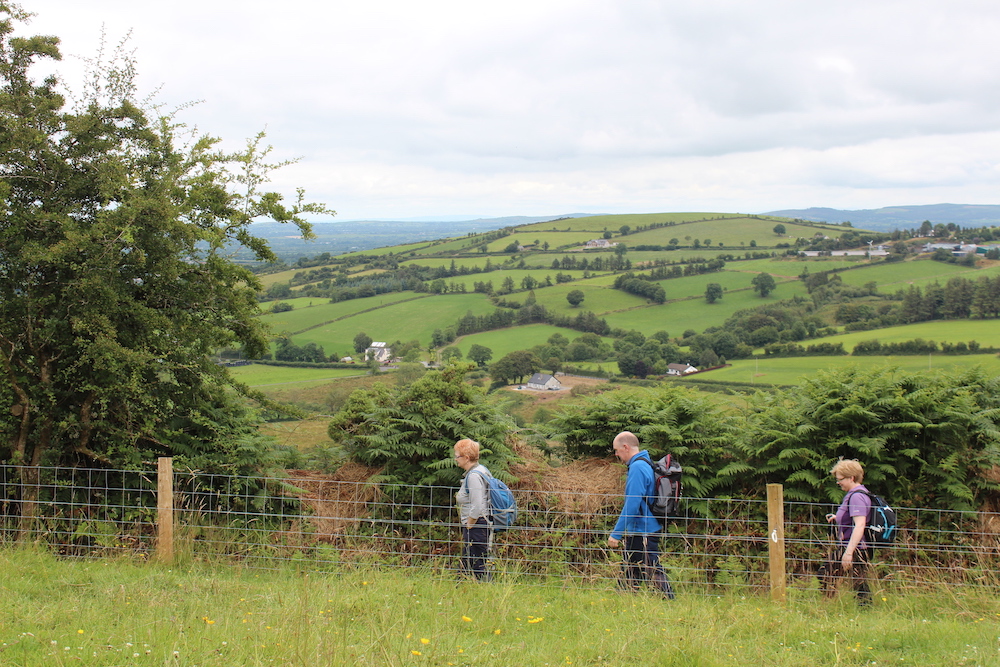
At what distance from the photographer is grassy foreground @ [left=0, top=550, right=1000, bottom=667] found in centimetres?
450

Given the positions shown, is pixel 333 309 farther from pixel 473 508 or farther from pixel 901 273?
pixel 901 273

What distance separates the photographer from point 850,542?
6078 millimetres

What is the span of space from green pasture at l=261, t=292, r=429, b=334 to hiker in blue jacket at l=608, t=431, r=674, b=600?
51.2 meters

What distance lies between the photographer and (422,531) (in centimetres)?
826

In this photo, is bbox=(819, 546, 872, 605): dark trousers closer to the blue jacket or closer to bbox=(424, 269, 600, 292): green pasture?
the blue jacket

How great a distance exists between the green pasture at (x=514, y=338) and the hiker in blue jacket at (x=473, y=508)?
148ft

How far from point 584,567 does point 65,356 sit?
6.67 meters

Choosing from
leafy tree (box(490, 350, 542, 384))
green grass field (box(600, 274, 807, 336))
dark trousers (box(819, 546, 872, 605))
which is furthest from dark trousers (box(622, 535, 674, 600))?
green grass field (box(600, 274, 807, 336))

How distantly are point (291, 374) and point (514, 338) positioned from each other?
969 inches

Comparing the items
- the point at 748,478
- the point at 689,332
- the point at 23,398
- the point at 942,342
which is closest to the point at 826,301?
the point at 689,332

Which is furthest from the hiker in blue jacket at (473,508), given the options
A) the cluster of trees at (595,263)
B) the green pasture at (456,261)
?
the cluster of trees at (595,263)

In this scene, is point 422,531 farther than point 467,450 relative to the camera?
Yes

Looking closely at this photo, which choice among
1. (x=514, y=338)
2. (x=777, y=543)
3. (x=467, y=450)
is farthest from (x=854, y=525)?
(x=514, y=338)

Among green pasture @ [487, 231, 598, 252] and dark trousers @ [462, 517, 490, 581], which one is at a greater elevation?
green pasture @ [487, 231, 598, 252]
